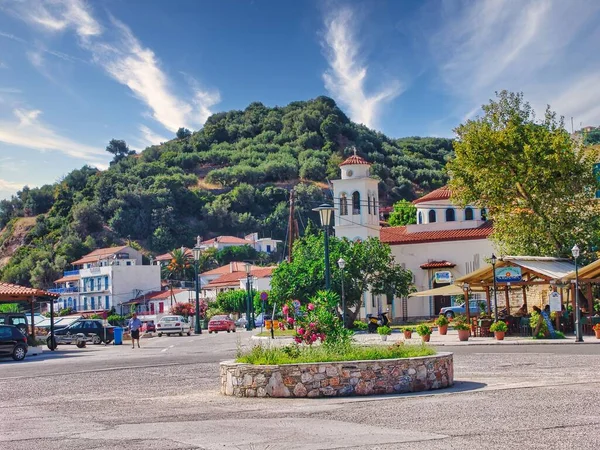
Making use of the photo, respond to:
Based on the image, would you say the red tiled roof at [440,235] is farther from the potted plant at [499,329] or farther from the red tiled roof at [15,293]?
the red tiled roof at [15,293]

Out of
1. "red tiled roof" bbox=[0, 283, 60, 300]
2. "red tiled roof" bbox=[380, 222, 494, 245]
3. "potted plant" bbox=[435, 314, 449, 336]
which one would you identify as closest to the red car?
"red tiled roof" bbox=[380, 222, 494, 245]

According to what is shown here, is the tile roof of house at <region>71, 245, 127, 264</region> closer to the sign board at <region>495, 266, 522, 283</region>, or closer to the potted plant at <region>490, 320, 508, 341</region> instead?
the sign board at <region>495, 266, 522, 283</region>

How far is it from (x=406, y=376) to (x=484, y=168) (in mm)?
28167

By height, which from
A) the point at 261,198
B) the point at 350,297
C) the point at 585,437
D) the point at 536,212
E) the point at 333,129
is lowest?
the point at 585,437

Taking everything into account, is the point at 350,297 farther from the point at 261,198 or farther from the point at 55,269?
the point at 261,198

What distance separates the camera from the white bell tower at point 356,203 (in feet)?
205

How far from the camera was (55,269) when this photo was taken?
12269 cm

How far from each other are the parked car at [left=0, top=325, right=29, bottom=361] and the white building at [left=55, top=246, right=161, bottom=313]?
237ft

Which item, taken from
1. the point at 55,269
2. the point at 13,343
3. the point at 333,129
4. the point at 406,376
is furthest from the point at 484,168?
the point at 333,129

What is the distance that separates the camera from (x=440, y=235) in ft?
203

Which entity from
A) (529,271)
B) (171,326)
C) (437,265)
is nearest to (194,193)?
(437,265)

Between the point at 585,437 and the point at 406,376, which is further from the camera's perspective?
the point at 406,376

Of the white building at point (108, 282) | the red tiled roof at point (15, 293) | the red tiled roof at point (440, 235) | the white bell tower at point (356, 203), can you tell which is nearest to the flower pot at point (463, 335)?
the red tiled roof at point (15, 293)

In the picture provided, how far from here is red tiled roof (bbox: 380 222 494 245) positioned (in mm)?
60875
